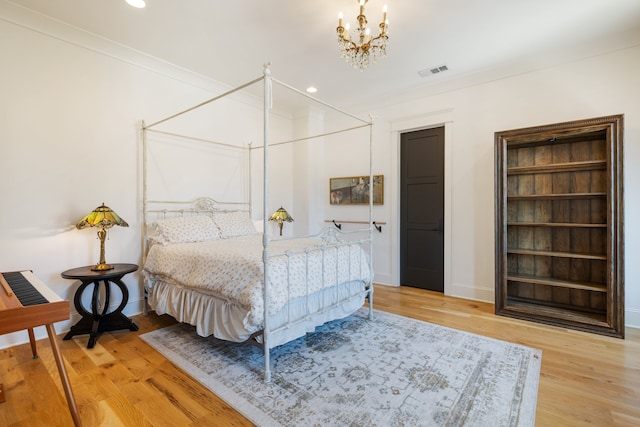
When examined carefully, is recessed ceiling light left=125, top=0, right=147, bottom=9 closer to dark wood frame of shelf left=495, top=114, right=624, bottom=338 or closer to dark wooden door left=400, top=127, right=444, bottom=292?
dark wooden door left=400, top=127, right=444, bottom=292

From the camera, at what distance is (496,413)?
5.68ft

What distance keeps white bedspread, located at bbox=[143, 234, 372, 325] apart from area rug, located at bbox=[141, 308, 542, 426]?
48 centimetres

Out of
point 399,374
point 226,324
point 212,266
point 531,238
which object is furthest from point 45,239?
point 531,238

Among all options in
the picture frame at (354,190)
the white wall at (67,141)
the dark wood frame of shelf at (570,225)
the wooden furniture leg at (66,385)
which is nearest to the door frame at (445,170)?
the picture frame at (354,190)

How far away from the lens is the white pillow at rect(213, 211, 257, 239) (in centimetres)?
363

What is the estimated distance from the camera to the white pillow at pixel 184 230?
3166mm

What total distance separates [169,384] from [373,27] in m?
3.33

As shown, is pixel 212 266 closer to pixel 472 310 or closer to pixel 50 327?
pixel 50 327

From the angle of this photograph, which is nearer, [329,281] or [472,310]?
[329,281]

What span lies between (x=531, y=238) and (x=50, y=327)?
13.9 ft

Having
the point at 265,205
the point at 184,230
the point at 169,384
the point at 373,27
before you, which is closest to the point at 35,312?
the point at 169,384

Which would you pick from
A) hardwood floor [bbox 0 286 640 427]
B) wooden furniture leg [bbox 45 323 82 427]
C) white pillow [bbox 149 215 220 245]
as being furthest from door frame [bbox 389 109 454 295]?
wooden furniture leg [bbox 45 323 82 427]

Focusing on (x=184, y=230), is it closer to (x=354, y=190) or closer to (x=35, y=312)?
(x=35, y=312)

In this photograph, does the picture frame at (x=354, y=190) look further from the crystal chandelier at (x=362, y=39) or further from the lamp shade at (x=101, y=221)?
the lamp shade at (x=101, y=221)
